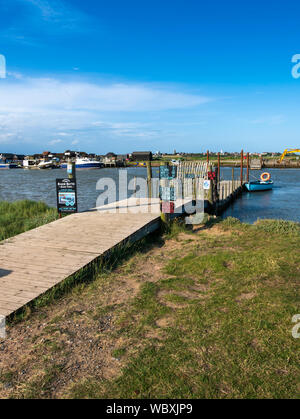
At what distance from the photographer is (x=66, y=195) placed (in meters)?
11.0

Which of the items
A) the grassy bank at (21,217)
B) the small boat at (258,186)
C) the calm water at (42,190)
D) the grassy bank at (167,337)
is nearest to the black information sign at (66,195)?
the grassy bank at (21,217)

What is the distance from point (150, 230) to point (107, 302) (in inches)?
183

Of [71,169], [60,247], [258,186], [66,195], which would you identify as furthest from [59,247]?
[258,186]

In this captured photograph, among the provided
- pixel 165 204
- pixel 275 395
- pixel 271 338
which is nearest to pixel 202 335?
pixel 271 338

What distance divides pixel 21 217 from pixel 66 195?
311 centimetres

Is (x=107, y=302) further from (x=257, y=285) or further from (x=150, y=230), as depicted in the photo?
(x=150, y=230)

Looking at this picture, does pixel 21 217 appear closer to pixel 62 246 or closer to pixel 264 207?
pixel 62 246

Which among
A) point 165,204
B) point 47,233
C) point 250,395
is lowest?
point 250,395

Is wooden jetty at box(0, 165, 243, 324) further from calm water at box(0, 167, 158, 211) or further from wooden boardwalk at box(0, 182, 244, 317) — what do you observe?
calm water at box(0, 167, 158, 211)

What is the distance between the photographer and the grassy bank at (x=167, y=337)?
310cm

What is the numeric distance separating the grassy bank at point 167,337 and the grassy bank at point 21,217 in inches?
220

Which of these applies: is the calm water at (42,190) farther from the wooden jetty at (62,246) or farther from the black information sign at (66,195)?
the wooden jetty at (62,246)

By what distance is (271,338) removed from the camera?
12.6ft

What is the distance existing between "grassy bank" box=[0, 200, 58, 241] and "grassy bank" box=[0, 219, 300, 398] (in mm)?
5598
